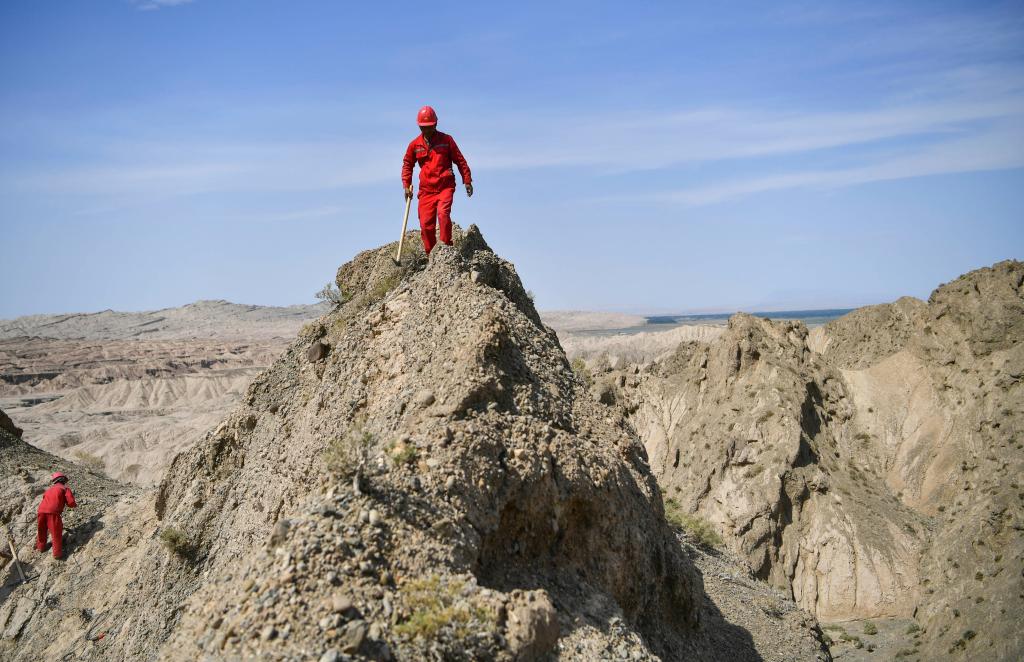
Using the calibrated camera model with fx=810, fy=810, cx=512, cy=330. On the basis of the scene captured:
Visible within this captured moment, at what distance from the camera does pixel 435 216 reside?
10.8 metres

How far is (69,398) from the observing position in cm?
7188

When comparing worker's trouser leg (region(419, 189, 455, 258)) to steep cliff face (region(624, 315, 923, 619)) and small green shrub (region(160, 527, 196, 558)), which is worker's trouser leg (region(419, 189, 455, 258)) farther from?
steep cliff face (region(624, 315, 923, 619))

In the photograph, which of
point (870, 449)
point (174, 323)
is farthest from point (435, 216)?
point (174, 323)

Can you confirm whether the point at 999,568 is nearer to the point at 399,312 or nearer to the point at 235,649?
the point at 399,312

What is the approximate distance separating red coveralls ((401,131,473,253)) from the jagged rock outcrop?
40 centimetres

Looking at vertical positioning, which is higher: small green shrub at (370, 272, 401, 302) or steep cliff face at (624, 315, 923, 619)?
small green shrub at (370, 272, 401, 302)

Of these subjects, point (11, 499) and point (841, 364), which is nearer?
point (11, 499)

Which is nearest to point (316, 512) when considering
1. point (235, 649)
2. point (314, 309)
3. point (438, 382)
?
point (235, 649)

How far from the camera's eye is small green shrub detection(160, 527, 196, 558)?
10250 millimetres

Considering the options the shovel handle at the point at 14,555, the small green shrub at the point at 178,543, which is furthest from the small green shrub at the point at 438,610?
the shovel handle at the point at 14,555

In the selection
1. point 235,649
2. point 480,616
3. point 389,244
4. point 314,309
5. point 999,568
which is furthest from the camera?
point 314,309

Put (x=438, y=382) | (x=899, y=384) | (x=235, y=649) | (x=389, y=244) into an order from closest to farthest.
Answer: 1. (x=235, y=649)
2. (x=438, y=382)
3. (x=389, y=244)
4. (x=899, y=384)

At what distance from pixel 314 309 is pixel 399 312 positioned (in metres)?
164

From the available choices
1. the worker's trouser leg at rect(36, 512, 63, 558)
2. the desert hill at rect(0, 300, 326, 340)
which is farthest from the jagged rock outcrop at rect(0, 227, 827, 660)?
the desert hill at rect(0, 300, 326, 340)
